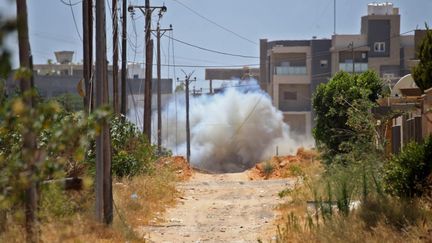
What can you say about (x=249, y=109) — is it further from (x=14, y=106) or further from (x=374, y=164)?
(x=14, y=106)

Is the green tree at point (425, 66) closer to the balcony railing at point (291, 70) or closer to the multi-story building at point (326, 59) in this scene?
the multi-story building at point (326, 59)

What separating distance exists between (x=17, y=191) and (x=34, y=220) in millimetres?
7919

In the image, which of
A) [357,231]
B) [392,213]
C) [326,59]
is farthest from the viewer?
[326,59]

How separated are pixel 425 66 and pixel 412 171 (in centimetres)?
802

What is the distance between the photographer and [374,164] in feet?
67.2

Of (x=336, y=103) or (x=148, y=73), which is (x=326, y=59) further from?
(x=336, y=103)

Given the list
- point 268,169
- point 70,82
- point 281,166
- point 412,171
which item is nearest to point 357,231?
point 412,171

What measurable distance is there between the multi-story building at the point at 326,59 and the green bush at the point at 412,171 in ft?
188

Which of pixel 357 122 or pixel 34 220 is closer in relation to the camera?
pixel 34 220

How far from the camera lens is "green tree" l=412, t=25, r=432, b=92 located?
951 inches

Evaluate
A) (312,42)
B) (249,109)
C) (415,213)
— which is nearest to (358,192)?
(415,213)

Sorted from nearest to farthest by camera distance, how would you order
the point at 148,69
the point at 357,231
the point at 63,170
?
the point at 63,170 → the point at 357,231 → the point at 148,69

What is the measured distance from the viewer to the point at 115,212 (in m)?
20.9

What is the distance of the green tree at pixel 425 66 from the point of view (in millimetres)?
24148
